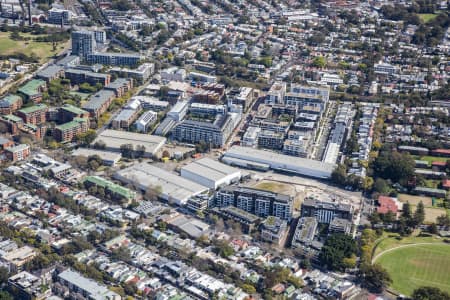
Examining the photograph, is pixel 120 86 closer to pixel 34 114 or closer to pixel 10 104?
pixel 34 114

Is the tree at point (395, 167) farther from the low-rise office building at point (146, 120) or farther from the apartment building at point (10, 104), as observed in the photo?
the apartment building at point (10, 104)

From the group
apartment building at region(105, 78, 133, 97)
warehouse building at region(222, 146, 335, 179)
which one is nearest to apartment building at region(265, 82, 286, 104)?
warehouse building at region(222, 146, 335, 179)

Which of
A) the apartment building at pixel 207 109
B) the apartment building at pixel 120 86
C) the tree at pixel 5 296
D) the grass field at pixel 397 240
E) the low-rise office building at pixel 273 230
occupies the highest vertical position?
the apartment building at pixel 120 86

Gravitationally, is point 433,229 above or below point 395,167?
below

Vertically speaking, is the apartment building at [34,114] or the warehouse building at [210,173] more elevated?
the apartment building at [34,114]

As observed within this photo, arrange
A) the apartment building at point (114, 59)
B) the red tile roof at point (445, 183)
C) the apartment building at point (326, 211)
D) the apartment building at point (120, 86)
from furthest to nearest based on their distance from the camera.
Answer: the apartment building at point (114, 59), the apartment building at point (120, 86), the red tile roof at point (445, 183), the apartment building at point (326, 211)

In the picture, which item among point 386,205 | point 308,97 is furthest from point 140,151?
point 386,205

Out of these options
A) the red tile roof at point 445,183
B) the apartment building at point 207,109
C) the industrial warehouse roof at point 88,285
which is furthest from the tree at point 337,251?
the apartment building at point 207,109
